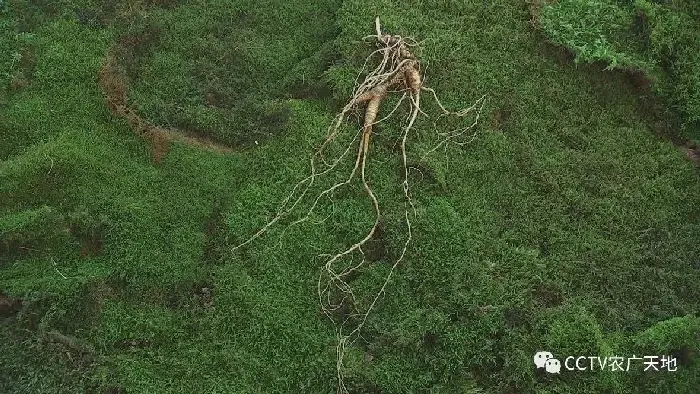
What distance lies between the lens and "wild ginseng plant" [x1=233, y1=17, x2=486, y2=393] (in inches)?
128

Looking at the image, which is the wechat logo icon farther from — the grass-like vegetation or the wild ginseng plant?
the wild ginseng plant

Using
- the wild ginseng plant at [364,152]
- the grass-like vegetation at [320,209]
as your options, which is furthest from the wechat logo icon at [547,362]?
the wild ginseng plant at [364,152]

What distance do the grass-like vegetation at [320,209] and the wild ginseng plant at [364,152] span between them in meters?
0.06

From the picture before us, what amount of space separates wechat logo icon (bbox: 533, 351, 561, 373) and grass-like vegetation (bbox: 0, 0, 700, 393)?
0.13 ft

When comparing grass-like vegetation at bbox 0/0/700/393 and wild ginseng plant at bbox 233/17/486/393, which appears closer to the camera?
grass-like vegetation at bbox 0/0/700/393

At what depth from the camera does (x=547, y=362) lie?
10.1 feet

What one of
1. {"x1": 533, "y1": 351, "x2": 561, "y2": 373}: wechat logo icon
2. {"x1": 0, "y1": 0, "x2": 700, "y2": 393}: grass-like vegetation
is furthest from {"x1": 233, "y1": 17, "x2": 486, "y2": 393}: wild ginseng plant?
{"x1": 533, "y1": 351, "x2": 561, "y2": 373}: wechat logo icon

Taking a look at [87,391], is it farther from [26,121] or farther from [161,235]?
[26,121]

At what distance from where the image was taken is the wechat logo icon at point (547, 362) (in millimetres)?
3072

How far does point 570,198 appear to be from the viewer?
3469 millimetres

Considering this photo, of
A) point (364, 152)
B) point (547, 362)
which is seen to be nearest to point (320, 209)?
point (364, 152)

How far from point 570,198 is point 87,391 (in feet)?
9.18

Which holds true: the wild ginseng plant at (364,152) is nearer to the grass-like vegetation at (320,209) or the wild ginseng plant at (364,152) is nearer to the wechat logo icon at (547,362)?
the grass-like vegetation at (320,209)

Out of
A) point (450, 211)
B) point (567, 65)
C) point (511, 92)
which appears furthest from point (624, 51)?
point (450, 211)
